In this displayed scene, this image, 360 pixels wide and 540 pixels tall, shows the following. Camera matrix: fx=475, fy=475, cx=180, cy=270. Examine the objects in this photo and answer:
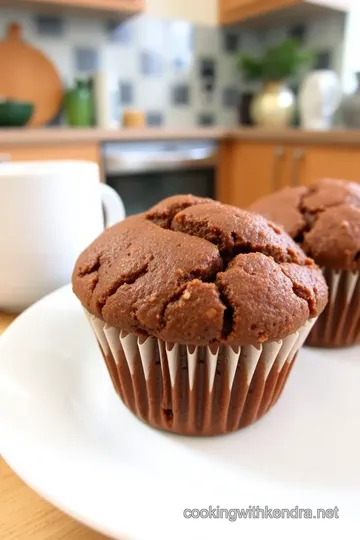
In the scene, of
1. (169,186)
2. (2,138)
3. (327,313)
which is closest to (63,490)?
(327,313)

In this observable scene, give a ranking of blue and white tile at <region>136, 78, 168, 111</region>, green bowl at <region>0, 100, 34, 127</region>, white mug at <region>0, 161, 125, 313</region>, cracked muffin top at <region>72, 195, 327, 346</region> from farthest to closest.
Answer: blue and white tile at <region>136, 78, 168, 111</region>
green bowl at <region>0, 100, 34, 127</region>
white mug at <region>0, 161, 125, 313</region>
cracked muffin top at <region>72, 195, 327, 346</region>

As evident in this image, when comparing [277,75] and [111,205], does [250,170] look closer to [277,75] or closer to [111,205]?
[277,75]

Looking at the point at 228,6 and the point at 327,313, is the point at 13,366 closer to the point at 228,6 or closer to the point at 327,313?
the point at 327,313

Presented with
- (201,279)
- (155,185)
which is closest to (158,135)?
(155,185)

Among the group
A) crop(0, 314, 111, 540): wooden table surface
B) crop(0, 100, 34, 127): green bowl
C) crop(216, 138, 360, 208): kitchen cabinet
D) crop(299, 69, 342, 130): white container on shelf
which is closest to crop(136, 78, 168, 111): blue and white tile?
crop(216, 138, 360, 208): kitchen cabinet

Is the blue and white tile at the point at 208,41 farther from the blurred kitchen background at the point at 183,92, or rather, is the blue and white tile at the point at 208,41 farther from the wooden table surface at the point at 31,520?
the wooden table surface at the point at 31,520

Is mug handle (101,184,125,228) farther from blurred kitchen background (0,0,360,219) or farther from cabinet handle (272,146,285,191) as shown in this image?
cabinet handle (272,146,285,191)

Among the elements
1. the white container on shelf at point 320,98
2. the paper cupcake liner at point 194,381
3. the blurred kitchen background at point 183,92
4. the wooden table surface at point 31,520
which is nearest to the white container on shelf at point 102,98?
the blurred kitchen background at point 183,92
